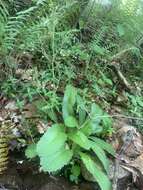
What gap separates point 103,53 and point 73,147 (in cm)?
118

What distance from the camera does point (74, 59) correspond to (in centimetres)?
361

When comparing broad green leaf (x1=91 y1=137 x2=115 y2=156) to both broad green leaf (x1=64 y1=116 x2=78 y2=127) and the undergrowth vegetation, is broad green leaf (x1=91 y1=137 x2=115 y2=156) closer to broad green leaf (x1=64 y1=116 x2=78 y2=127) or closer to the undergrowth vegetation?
the undergrowth vegetation

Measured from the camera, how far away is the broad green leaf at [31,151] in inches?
102

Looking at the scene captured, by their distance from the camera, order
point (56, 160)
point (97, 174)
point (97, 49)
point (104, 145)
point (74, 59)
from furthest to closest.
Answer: point (74, 59), point (97, 49), point (104, 145), point (97, 174), point (56, 160)

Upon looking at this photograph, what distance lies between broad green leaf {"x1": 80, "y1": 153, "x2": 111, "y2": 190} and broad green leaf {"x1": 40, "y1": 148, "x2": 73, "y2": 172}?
11cm

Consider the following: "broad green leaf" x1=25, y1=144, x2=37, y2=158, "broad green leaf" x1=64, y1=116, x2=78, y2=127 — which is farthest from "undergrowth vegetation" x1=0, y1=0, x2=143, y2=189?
"broad green leaf" x1=25, y1=144, x2=37, y2=158

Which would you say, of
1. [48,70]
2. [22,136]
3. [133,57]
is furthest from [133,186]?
[133,57]

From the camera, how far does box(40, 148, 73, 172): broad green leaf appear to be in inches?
95.0

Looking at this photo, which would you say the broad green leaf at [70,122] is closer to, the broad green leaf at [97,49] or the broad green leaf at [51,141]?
the broad green leaf at [51,141]

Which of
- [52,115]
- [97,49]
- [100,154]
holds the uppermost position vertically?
[97,49]

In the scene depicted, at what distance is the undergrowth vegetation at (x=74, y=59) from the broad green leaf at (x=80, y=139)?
0.01m

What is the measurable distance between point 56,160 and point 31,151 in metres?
0.23

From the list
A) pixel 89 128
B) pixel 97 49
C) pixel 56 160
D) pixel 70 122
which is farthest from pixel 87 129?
pixel 97 49

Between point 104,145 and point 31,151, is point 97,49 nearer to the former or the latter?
point 104,145
